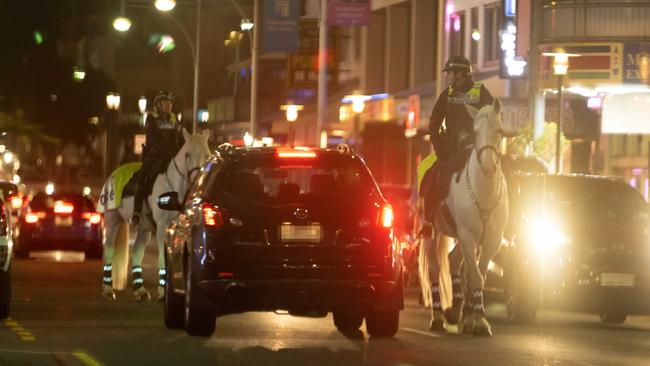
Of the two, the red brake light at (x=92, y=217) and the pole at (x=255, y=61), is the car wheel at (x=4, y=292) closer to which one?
the red brake light at (x=92, y=217)

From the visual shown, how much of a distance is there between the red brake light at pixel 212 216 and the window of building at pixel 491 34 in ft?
116

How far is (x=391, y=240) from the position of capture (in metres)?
15.5

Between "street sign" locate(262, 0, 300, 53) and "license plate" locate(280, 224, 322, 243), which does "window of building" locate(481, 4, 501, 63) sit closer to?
"street sign" locate(262, 0, 300, 53)

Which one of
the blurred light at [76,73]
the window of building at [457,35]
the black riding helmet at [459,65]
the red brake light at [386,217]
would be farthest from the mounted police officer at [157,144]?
the blurred light at [76,73]

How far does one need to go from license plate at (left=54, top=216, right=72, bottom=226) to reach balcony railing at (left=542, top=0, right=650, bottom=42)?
41.2 ft

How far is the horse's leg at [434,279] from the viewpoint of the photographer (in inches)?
695

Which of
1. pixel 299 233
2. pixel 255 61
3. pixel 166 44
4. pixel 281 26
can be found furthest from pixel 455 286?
pixel 166 44

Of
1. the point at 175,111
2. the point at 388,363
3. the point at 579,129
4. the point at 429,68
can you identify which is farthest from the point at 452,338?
the point at 429,68

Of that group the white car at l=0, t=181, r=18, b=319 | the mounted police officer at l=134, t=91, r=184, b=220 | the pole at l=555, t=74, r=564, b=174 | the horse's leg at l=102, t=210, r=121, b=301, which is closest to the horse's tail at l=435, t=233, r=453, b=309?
the white car at l=0, t=181, r=18, b=319

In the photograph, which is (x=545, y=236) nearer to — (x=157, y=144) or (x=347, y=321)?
(x=347, y=321)

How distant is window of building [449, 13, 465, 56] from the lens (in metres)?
54.0

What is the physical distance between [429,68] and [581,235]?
4077cm

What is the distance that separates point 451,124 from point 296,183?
8.93 ft

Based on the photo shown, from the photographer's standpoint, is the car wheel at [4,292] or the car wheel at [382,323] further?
the car wheel at [4,292]
